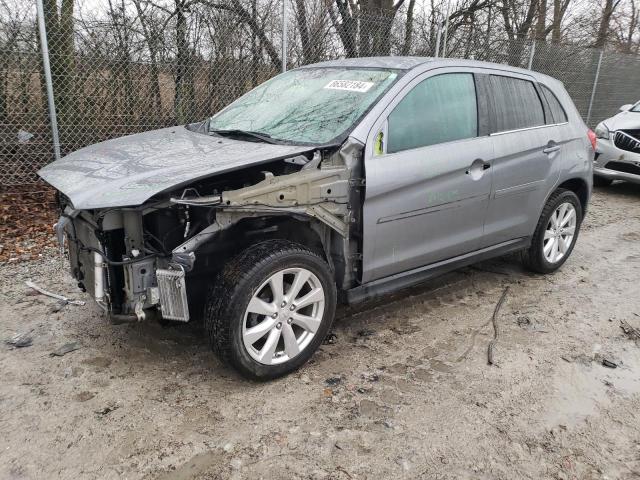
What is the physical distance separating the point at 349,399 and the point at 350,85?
6.68 feet

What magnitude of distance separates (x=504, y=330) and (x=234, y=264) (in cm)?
204

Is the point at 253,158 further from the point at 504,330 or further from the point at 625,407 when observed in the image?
the point at 625,407

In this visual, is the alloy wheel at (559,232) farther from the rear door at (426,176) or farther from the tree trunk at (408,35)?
the tree trunk at (408,35)

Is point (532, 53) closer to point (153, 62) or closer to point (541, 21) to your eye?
point (541, 21)

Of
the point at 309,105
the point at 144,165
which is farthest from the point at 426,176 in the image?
the point at 144,165

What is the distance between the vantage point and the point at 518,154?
4.02 m

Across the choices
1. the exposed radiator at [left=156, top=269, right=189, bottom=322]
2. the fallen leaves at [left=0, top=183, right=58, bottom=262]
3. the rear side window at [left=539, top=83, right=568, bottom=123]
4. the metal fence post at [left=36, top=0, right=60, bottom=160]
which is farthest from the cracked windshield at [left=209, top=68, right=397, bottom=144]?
the metal fence post at [left=36, top=0, right=60, bottom=160]

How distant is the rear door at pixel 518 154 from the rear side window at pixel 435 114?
24 centimetres

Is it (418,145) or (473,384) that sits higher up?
(418,145)

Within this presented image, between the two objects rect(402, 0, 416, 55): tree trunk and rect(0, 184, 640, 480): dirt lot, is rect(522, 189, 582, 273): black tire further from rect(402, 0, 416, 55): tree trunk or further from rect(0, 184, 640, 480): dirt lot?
rect(402, 0, 416, 55): tree trunk

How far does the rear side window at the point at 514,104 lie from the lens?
3942 millimetres

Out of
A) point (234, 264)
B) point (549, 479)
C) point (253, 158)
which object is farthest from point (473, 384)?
point (253, 158)

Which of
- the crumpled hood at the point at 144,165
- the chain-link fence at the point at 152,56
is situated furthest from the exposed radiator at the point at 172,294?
the chain-link fence at the point at 152,56

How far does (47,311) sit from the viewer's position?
12.2ft
